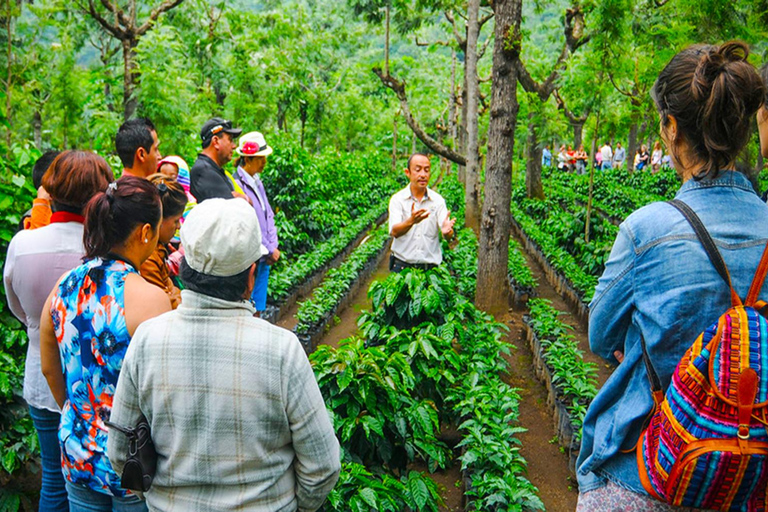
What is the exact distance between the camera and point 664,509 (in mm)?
1493

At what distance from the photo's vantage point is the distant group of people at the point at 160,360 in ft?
5.50

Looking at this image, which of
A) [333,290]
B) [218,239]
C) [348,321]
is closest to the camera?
[218,239]

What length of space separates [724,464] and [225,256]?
4.36ft

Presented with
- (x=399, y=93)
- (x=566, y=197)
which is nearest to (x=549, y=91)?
(x=399, y=93)

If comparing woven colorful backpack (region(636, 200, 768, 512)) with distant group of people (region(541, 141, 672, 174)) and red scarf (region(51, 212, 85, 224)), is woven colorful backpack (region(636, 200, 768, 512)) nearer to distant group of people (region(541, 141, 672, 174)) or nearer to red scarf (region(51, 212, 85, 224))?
red scarf (region(51, 212, 85, 224))

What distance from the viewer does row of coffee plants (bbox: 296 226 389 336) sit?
23.1 ft

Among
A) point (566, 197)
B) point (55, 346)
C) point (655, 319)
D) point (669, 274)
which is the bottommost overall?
point (566, 197)

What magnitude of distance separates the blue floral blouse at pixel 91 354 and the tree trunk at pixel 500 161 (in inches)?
217

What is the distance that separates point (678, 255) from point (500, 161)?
225 inches

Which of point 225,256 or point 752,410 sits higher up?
point 225,256

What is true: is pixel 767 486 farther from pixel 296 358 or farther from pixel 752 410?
pixel 296 358

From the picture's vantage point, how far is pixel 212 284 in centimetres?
168

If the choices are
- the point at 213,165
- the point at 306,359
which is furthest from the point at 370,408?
the point at 213,165

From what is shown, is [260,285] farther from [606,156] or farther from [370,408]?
[606,156]
